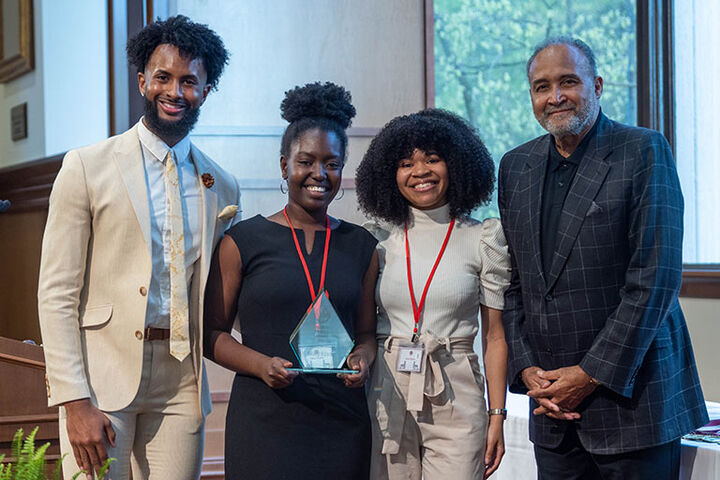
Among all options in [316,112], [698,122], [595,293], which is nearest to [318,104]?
[316,112]

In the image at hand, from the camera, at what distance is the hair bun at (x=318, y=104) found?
2.20 m

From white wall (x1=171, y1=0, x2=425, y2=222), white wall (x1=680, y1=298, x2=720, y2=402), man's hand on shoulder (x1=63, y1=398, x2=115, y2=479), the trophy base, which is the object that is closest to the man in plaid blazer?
the trophy base

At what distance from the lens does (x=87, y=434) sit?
189 centimetres

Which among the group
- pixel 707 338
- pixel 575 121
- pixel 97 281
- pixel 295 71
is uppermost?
pixel 295 71

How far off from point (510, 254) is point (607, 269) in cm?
30

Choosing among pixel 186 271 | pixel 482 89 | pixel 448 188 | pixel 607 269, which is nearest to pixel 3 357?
pixel 186 271

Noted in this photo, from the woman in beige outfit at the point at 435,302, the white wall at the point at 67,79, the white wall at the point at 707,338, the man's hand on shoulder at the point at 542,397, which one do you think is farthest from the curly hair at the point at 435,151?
the white wall at the point at 707,338

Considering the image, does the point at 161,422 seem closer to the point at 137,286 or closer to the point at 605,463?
the point at 137,286

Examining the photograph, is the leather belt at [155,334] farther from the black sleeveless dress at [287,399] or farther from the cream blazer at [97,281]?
the black sleeveless dress at [287,399]

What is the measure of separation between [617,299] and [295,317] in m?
0.85

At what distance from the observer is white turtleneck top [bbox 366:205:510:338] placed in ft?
7.13

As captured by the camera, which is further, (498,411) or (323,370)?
(498,411)

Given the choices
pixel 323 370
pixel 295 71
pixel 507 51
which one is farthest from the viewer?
pixel 507 51

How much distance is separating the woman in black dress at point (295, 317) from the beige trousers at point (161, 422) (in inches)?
3.7
